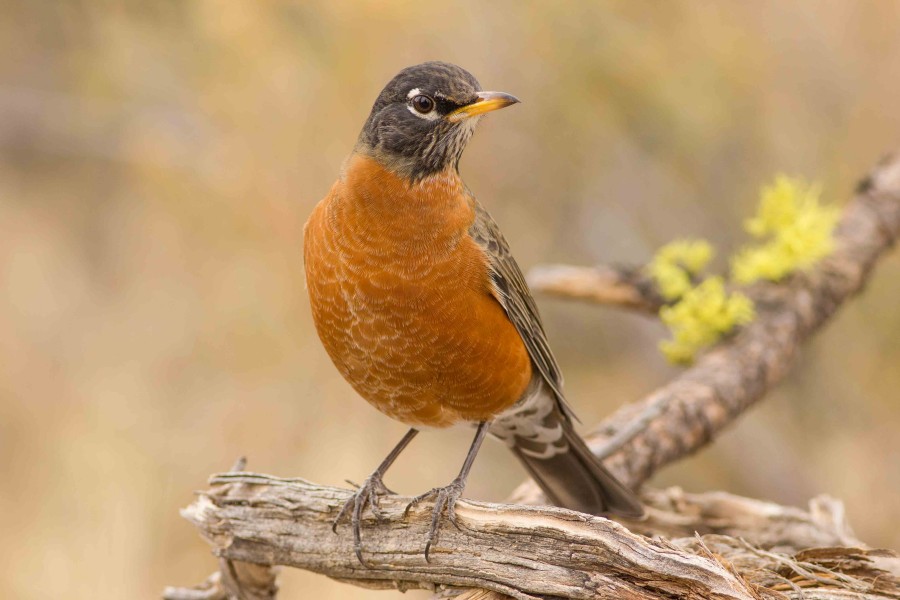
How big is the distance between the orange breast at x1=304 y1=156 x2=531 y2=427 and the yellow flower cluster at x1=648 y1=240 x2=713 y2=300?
1680mm

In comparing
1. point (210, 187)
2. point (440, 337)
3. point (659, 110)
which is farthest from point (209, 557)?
point (659, 110)

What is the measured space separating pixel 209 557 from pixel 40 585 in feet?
3.09

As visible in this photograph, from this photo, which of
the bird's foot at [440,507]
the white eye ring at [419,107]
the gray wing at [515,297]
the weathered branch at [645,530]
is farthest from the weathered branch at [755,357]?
the white eye ring at [419,107]

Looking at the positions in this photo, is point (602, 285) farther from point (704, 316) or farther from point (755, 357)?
point (755, 357)

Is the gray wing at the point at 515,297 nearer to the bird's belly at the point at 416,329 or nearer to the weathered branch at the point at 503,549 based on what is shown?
the bird's belly at the point at 416,329

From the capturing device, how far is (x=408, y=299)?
3.42m

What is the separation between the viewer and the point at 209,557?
5566 millimetres

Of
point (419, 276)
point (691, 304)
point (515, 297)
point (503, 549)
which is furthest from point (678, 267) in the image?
point (503, 549)

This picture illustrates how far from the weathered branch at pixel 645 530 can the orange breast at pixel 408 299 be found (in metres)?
0.46

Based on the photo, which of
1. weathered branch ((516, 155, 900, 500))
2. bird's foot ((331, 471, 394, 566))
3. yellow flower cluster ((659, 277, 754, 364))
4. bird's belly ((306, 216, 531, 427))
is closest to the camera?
bird's foot ((331, 471, 394, 566))

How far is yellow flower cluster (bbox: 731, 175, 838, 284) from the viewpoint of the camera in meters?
5.14

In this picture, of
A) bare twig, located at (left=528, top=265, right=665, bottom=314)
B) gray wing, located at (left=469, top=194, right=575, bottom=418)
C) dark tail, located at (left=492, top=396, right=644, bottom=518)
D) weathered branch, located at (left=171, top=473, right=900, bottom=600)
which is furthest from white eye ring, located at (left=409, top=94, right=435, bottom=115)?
bare twig, located at (left=528, top=265, right=665, bottom=314)

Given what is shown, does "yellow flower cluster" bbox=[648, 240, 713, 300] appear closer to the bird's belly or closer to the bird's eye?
the bird's belly

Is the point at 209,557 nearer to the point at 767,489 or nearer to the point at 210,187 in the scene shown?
the point at 210,187
